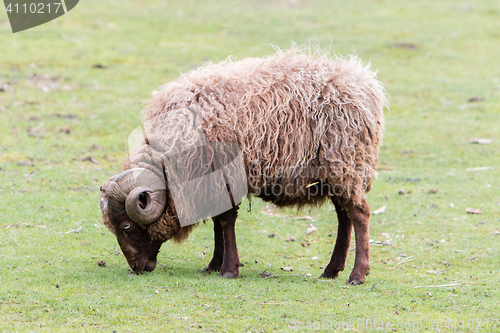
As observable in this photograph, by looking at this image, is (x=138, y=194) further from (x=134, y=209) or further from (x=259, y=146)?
(x=259, y=146)

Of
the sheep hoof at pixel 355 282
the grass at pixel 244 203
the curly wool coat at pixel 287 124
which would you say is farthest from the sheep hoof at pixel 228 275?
the sheep hoof at pixel 355 282

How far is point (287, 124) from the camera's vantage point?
730 cm

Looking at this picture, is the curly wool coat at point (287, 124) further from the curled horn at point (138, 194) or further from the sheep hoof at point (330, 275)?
the sheep hoof at point (330, 275)

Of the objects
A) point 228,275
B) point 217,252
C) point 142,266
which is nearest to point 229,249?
point 228,275

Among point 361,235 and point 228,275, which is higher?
point 361,235

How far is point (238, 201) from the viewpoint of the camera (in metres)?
7.29

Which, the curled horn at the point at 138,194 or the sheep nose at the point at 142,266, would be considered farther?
the sheep nose at the point at 142,266

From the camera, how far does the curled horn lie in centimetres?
673

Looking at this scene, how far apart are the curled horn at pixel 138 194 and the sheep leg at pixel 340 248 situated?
2.41 m

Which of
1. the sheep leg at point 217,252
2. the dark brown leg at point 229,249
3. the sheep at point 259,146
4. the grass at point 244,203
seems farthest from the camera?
the sheep leg at point 217,252

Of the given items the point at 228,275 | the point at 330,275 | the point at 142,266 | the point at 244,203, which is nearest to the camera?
the point at 142,266

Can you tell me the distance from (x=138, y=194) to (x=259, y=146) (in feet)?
5.44

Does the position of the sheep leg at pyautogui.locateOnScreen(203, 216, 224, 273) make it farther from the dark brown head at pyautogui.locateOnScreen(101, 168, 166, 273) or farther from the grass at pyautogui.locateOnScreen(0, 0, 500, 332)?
the dark brown head at pyautogui.locateOnScreen(101, 168, 166, 273)

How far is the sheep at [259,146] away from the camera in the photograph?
7.02 meters
